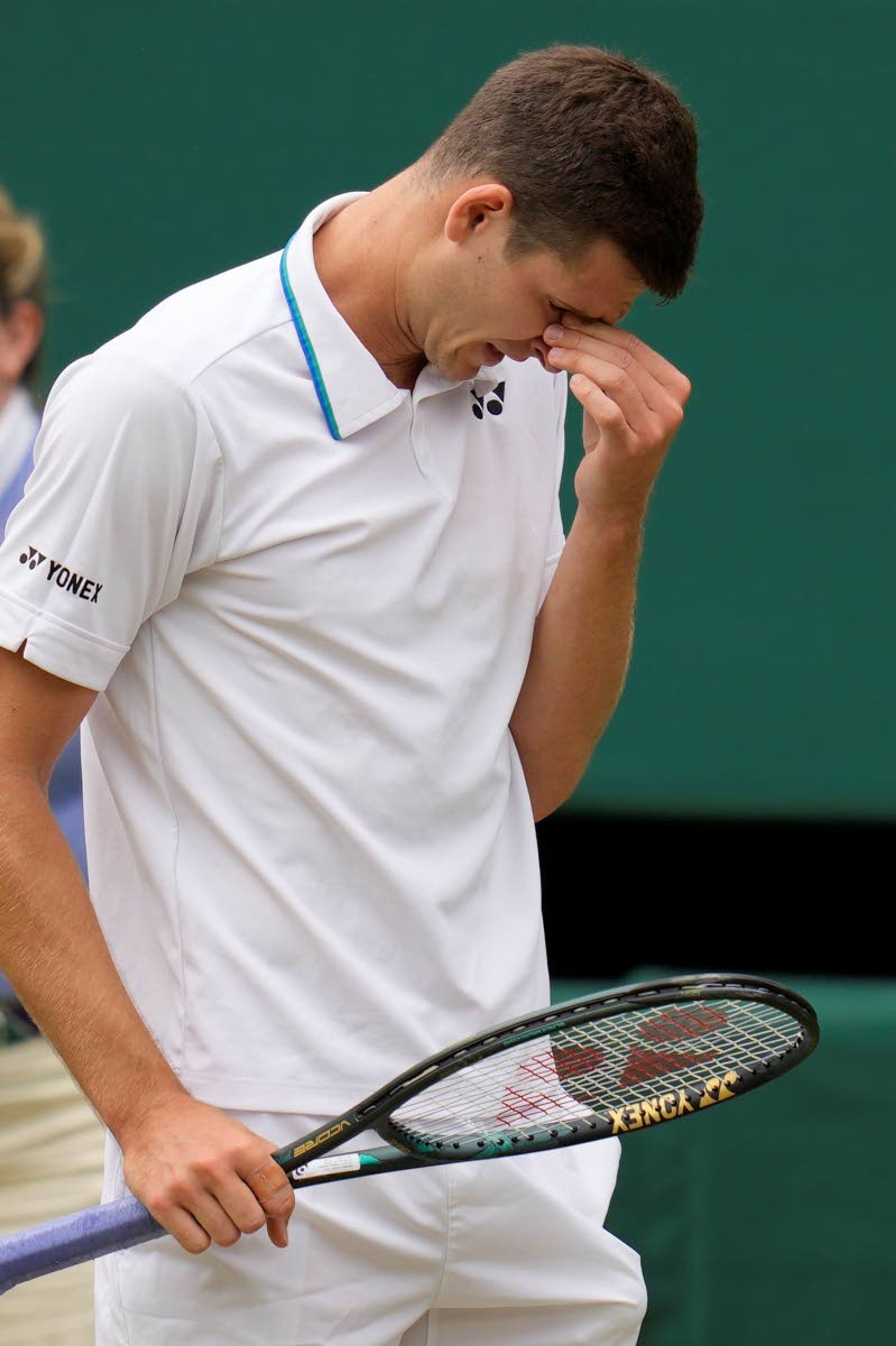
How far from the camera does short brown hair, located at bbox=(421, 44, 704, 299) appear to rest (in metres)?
1.45

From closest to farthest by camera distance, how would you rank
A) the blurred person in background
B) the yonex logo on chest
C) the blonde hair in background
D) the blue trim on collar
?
the blue trim on collar
the yonex logo on chest
the blurred person in background
the blonde hair in background

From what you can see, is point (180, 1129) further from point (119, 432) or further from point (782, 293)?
point (782, 293)

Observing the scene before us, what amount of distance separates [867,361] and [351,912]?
68.3 inches

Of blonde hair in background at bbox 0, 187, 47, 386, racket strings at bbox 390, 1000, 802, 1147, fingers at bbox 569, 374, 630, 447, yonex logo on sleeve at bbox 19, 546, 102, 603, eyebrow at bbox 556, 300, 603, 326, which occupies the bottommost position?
racket strings at bbox 390, 1000, 802, 1147

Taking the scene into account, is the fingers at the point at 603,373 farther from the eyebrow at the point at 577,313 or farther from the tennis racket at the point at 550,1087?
the tennis racket at the point at 550,1087

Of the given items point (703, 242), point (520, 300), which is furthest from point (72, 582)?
point (703, 242)

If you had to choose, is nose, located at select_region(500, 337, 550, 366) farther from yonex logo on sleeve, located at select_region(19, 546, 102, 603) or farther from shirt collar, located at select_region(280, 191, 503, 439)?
yonex logo on sleeve, located at select_region(19, 546, 102, 603)

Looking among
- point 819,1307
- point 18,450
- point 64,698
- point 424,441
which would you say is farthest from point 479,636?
point 819,1307

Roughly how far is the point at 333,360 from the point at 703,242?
5.00 feet

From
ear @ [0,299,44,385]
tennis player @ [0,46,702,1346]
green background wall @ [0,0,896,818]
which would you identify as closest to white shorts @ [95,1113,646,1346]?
tennis player @ [0,46,702,1346]

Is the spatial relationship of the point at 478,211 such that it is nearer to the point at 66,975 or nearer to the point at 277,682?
the point at 277,682

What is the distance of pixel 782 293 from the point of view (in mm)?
2949

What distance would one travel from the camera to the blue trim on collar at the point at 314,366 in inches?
59.7

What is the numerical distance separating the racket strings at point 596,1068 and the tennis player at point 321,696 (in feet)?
0.16
